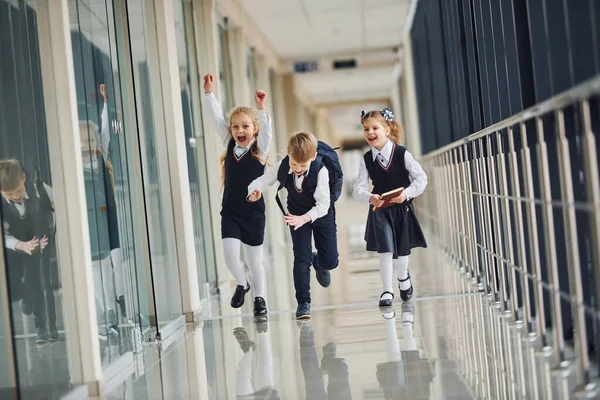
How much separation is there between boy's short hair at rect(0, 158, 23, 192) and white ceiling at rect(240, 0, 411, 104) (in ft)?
24.9

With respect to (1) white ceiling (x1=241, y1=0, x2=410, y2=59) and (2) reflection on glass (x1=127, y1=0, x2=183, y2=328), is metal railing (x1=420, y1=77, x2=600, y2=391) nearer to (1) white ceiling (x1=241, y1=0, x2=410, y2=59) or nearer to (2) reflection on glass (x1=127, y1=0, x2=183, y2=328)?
(2) reflection on glass (x1=127, y1=0, x2=183, y2=328)

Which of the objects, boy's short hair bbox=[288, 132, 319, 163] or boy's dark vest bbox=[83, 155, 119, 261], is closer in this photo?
boy's dark vest bbox=[83, 155, 119, 261]

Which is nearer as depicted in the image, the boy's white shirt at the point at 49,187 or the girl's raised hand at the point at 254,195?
the boy's white shirt at the point at 49,187

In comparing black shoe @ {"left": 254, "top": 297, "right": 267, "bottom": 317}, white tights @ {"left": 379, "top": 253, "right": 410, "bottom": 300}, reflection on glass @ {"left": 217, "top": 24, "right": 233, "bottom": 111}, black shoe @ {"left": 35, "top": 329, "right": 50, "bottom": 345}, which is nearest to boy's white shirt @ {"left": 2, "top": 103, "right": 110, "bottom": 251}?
black shoe @ {"left": 35, "top": 329, "right": 50, "bottom": 345}

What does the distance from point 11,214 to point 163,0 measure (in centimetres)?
317

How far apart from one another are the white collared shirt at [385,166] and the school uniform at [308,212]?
208 millimetres

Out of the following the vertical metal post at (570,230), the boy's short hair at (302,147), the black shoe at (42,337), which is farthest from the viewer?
the boy's short hair at (302,147)

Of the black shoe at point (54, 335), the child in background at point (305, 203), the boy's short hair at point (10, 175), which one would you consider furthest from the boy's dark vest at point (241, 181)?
the boy's short hair at point (10, 175)

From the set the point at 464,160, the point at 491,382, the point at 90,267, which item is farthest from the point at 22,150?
the point at 464,160

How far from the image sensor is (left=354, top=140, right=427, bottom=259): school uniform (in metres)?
5.83

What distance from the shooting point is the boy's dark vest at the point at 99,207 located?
4.37 meters

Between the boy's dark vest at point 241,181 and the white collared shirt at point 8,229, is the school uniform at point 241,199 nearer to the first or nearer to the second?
the boy's dark vest at point 241,181

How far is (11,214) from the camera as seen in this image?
11.3 ft

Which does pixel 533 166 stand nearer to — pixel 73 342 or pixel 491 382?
pixel 491 382
